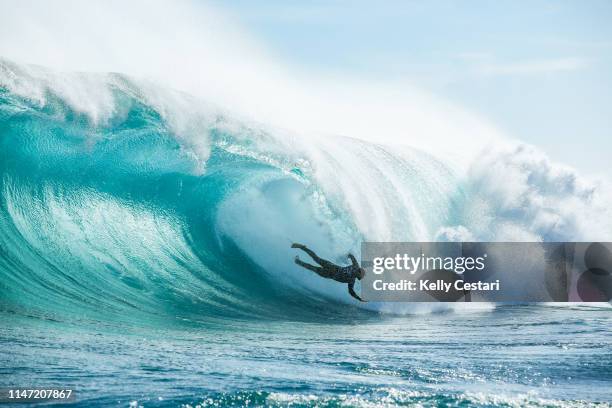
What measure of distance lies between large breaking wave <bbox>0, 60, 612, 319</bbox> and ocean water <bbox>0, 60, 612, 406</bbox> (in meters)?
0.02

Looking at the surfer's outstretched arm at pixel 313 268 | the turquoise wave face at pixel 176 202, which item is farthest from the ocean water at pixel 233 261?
the surfer's outstretched arm at pixel 313 268

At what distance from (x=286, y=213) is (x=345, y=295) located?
0.94 meters

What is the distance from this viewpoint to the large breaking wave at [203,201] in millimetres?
5613

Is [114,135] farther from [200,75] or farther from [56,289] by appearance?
[56,289]

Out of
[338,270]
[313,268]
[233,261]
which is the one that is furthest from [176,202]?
[338,270]

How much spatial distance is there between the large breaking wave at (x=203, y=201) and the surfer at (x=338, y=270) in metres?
0.08

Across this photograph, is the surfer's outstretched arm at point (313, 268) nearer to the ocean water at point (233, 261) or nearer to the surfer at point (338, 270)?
the surfer at point (338, 270)

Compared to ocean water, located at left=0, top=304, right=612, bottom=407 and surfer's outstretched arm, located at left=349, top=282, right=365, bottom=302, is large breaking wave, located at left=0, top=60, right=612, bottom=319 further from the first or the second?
ocean water, located at left=0, top=304, right=612, bottom=407

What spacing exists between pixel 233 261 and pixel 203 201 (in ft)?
2.04

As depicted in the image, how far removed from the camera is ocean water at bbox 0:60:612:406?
4.16 m

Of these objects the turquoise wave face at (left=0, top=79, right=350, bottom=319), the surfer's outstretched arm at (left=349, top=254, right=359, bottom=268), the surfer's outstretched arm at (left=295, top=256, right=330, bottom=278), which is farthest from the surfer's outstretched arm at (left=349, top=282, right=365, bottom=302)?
the turquoise wave face at (left=0, top=79, right=350, bottom=319)

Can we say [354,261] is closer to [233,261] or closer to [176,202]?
[233,261]

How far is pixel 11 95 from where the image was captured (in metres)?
5.92

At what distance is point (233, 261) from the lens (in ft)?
20.8
